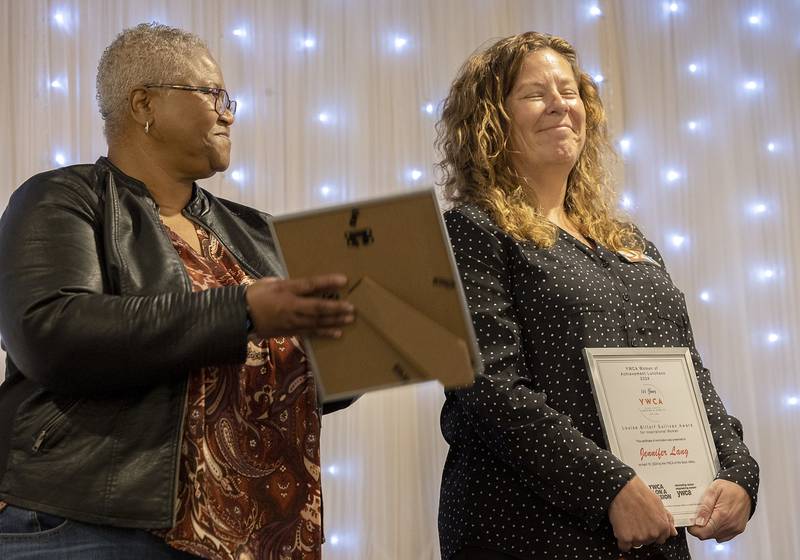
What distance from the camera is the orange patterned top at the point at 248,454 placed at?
1.34 meters

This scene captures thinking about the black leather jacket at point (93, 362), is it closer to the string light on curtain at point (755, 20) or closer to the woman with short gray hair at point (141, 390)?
the woman with short gray hair at point (141, 390)

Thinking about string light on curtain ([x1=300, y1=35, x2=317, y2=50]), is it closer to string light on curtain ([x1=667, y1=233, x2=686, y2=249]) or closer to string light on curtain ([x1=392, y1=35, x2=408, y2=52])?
string light on curtain ([x1=392, y1=35, x2=408, y2=52])

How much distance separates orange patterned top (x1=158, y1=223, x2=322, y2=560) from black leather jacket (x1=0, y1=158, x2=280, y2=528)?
0.05 metres

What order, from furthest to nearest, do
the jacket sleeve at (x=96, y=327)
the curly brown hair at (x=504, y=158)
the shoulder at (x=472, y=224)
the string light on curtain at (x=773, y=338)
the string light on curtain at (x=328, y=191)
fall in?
the string light on curtain at (x=773, y=338) → the string light on curtain at (x=328, y=191) → the curly brown hair at (x=504, y=158) → the shoulder at (x=472, y=224) → the jacket sleeve at (x=96, y=327)

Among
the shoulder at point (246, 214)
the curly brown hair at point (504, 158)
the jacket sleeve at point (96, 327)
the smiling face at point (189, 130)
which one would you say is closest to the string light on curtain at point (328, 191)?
the curly brown hair at point (504, 158)

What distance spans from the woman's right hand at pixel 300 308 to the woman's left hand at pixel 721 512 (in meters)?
0.88

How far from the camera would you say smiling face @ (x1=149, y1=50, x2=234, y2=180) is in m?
1.66

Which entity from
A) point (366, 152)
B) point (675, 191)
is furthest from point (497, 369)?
point (675, 191)

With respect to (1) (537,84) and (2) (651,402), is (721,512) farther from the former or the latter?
(1) (537,84)

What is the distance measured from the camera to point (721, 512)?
5.97ft

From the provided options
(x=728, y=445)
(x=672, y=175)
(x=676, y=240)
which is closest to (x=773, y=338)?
(x=676, y=240)

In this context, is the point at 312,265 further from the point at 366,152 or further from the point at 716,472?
the point at 366,152

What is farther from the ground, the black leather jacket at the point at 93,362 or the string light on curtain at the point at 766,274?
the black leather jacket at the point at 93,362

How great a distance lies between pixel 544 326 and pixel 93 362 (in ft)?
3.00
